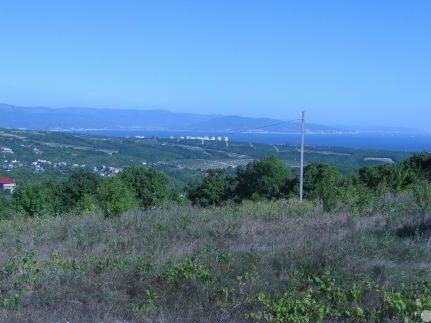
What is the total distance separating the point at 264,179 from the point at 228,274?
1169 inches

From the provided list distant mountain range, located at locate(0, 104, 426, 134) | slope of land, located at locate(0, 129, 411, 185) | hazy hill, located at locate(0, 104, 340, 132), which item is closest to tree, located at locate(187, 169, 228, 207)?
slope of land, located at locate(0, 129, 411, 185)

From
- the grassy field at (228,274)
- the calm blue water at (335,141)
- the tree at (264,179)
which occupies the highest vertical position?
the grassy field at (228,274)

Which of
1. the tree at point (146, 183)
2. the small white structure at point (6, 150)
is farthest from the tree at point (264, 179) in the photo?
the small white structure at point (6, 150)

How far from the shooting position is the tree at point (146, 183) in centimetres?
3556

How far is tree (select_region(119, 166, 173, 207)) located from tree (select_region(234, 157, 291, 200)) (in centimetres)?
458

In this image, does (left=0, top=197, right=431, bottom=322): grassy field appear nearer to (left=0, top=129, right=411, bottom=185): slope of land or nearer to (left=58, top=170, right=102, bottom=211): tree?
(left=58, top=170, right=102, bottom=211): tree

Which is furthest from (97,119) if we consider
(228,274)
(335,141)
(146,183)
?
(228,274)

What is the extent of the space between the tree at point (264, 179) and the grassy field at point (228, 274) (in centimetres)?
2542

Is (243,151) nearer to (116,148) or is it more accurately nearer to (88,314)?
(116,148)

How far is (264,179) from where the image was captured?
35375 mm

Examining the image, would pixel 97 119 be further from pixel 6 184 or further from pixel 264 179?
pixel 264 179

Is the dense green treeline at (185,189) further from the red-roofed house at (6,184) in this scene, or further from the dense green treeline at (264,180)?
the red-roofed house at (6,184)

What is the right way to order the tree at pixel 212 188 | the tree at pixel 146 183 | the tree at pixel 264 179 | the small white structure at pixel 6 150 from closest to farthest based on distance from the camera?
the tree at pixel 264 179
the tree at pixel 146 183
the tree at pixel 212 188
the small white structure at pixel 6 150

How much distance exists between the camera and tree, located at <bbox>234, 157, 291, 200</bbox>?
34.9 metres
